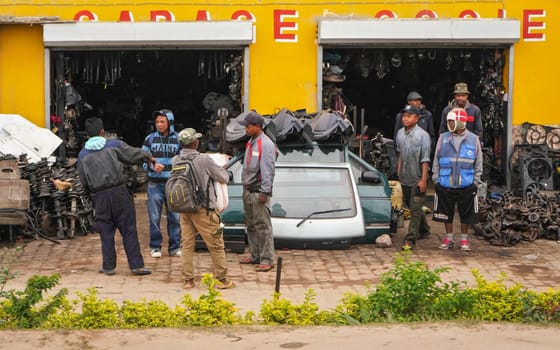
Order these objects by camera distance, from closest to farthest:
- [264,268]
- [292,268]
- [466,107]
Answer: [264,268]
[292,268]
[466,107]

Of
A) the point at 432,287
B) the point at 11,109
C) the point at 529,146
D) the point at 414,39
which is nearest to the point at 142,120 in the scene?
the point at 11,109

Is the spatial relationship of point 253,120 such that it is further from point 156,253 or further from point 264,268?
point 156,253

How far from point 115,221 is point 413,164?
4107mm

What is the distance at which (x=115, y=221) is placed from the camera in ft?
35.2

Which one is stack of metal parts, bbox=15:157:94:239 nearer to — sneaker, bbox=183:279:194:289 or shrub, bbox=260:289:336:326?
sneaker, bbox=183:279:194:289

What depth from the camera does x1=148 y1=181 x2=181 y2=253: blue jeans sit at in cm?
1178

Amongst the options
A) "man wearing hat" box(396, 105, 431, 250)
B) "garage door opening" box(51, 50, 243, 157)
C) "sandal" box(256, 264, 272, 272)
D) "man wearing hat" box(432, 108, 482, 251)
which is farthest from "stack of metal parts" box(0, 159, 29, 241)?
"man wearing hat" box(432, 108, 482, 251)

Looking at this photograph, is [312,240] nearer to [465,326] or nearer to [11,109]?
[465,326]

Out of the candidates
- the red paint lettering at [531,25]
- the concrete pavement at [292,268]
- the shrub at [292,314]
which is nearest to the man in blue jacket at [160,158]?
the concrete pavement at [292,268]

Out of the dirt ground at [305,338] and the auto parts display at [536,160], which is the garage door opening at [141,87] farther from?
the dirt ground at [305,338]

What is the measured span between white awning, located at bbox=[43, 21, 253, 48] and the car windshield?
385 cm

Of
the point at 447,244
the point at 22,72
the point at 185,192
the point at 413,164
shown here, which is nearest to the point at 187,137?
the point at 185,192

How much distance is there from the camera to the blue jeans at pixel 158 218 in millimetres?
11781

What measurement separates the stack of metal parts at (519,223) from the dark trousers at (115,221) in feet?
16.3
